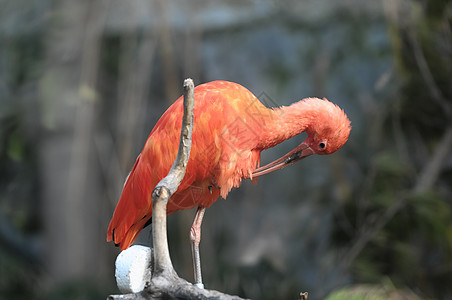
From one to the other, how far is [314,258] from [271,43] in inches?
58.8

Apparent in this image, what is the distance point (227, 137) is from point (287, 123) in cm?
17

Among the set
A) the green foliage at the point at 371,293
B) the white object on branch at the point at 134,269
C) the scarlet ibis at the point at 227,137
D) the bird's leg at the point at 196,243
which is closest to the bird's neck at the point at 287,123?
the scarlet ibis at the point at 227,137

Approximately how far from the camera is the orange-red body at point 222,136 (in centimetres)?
146

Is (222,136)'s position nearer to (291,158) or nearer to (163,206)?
(291,158)

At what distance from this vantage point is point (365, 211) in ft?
10.1

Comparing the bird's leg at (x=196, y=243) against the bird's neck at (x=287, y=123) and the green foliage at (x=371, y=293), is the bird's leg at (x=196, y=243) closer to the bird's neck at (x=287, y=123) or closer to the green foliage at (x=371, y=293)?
the bird's neck at (x=287, y=123)

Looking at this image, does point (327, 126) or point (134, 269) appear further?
point (327, 126)

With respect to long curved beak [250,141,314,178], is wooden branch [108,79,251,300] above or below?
below

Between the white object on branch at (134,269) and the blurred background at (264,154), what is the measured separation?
183 cm

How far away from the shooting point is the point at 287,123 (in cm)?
147

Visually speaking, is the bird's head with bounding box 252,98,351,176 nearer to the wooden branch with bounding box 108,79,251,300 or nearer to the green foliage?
the wooden branch with bounding box 108,79,251,300

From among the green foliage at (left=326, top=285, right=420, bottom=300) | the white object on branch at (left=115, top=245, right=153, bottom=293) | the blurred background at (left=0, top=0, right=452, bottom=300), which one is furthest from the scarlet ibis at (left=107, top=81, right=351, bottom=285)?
the blurred background at (left=0, top=0, right=452, bottom=300)

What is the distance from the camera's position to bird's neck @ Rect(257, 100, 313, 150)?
147cm

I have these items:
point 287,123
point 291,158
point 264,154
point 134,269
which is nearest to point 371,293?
point 264,154
